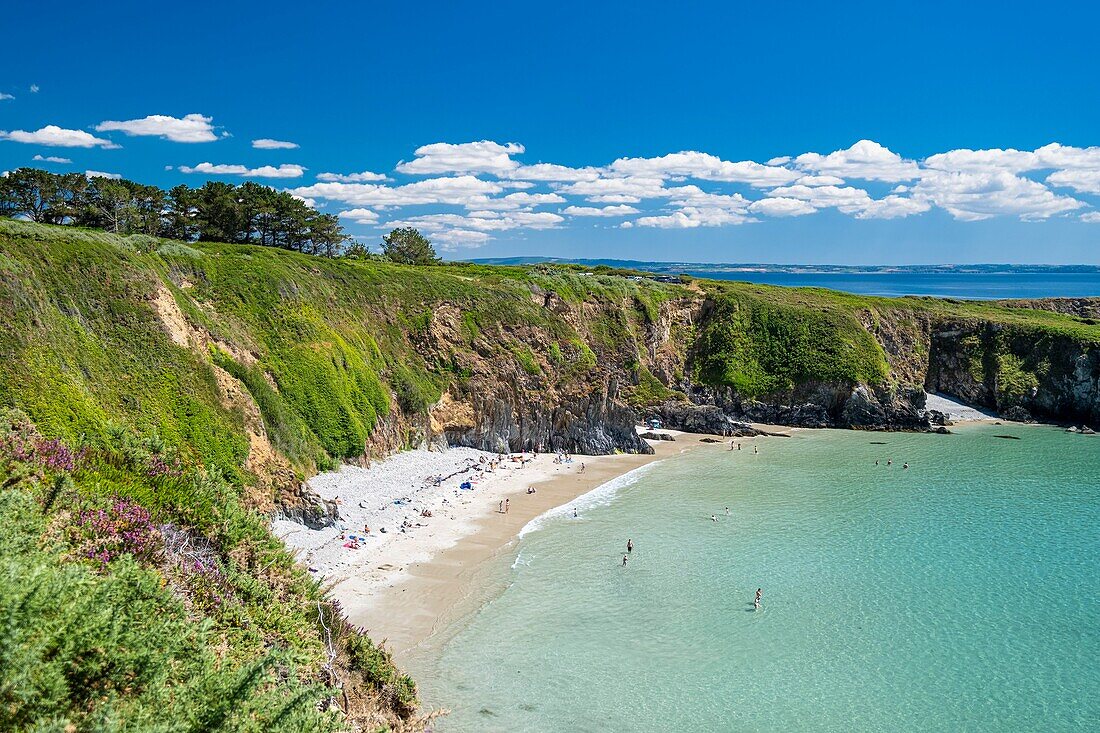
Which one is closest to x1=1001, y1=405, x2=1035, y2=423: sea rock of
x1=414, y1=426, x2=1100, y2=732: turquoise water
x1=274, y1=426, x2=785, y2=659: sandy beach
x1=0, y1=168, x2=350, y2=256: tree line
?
x1=414, y1=426, x2=1100, y2=732: turquoise water

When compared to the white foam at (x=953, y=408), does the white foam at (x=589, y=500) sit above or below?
below

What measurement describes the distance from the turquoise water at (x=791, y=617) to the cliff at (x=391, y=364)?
10247 millimetres

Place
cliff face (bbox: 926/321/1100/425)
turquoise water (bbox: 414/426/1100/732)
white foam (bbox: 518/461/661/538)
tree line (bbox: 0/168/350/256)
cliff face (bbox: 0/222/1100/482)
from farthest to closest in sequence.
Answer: cliff face (bbox: 926/321/1100/425), tree line (bbox: 0/168/350/256), white foam (bbox: 518/461/661/538), cliff face (bbox: 0/222/1100/482), turquoise water (bbox: 414/426/1100/732)

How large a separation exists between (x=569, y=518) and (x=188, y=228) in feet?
157

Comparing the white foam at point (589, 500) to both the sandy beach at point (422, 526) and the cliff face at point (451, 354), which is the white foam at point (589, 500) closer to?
the sandy beach at point (422, 526)

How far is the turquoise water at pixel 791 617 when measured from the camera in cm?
2325

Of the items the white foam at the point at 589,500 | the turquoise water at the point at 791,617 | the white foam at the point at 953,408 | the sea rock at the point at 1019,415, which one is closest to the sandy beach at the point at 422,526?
the white foam at the point at 589,500

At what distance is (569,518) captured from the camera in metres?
42.2

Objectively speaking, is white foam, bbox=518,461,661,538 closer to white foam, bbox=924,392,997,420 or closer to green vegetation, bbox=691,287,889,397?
green vegetation, bbox=691,287,889,397

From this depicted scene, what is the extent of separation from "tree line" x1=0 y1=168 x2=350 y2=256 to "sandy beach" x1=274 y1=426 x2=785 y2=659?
3066 centimetres

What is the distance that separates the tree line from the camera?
53.7 meters

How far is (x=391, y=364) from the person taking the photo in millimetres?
53625

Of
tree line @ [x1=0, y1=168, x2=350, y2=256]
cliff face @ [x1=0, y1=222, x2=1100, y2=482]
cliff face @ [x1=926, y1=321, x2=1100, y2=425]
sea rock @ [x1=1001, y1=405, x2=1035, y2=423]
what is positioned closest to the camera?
cliff face @ [x1=0, y1=222, x2=1100, y2=482]

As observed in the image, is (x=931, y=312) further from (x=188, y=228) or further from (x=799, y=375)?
(x=188, y=228)
